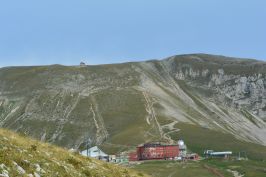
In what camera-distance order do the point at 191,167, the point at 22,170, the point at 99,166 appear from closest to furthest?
the point at 22,170
the point at 99,166
the point at 191,167

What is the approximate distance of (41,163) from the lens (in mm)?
16672

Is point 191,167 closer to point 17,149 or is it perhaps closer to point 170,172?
point 170,172

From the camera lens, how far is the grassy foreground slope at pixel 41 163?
14.9m

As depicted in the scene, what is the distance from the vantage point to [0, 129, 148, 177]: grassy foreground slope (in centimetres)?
1495

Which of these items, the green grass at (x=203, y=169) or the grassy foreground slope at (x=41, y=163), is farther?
the green grass at (x=203, y=169)

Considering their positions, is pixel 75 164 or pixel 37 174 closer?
pixel 37 174

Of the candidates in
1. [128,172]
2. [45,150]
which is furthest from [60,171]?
[128,172]

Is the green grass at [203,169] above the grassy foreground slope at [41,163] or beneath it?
beneath

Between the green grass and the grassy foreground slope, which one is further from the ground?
the grassy foreground slope

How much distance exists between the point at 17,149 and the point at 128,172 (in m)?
6.23

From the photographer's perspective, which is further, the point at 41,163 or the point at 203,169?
the point at 203,169

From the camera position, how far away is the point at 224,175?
146 metres

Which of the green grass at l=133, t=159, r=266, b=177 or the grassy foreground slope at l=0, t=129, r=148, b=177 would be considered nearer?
the grassy foreground slope at l=0, t=129, r=148, b=177

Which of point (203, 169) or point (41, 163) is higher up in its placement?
point (41, 163)
